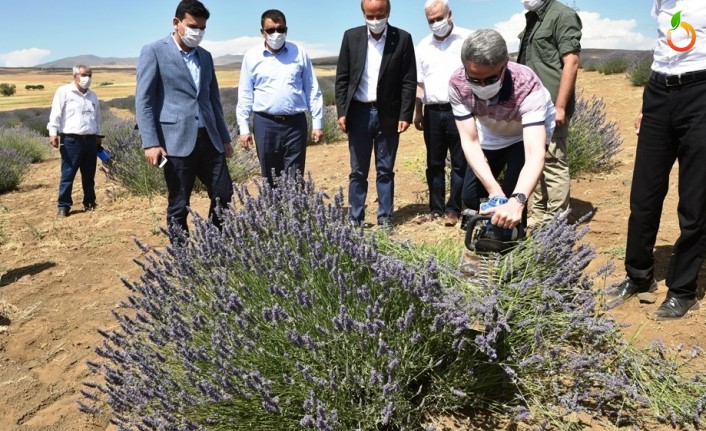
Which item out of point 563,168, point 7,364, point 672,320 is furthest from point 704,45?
point 7,364

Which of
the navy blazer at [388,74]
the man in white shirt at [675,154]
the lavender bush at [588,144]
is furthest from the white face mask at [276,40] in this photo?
the lavender bush at [588,144]

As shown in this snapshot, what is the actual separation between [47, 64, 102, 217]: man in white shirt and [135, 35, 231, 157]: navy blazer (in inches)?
126

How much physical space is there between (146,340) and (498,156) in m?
1.98

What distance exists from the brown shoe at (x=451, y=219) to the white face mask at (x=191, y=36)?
245 centimetres

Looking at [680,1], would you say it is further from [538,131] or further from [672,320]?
[672,320]

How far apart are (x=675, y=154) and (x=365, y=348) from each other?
2.08m

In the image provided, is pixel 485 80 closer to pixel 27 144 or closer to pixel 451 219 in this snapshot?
pixel 451 219

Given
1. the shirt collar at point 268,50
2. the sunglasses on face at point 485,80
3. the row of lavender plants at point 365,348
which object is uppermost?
the shirt collar at point 268,50

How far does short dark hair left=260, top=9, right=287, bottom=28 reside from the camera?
13.8 ft

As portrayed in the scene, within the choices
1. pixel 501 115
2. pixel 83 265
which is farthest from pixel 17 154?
pixel 501 115

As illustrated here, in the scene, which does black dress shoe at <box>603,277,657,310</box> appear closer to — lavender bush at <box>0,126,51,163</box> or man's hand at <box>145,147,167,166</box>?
man's hand at <box>145,147,167,166</box>

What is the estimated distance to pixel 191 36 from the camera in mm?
3604

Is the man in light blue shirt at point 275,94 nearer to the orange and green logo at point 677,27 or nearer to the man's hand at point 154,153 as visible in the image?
the man's hand at point 154,153

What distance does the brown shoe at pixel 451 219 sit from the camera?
4.67 meters
